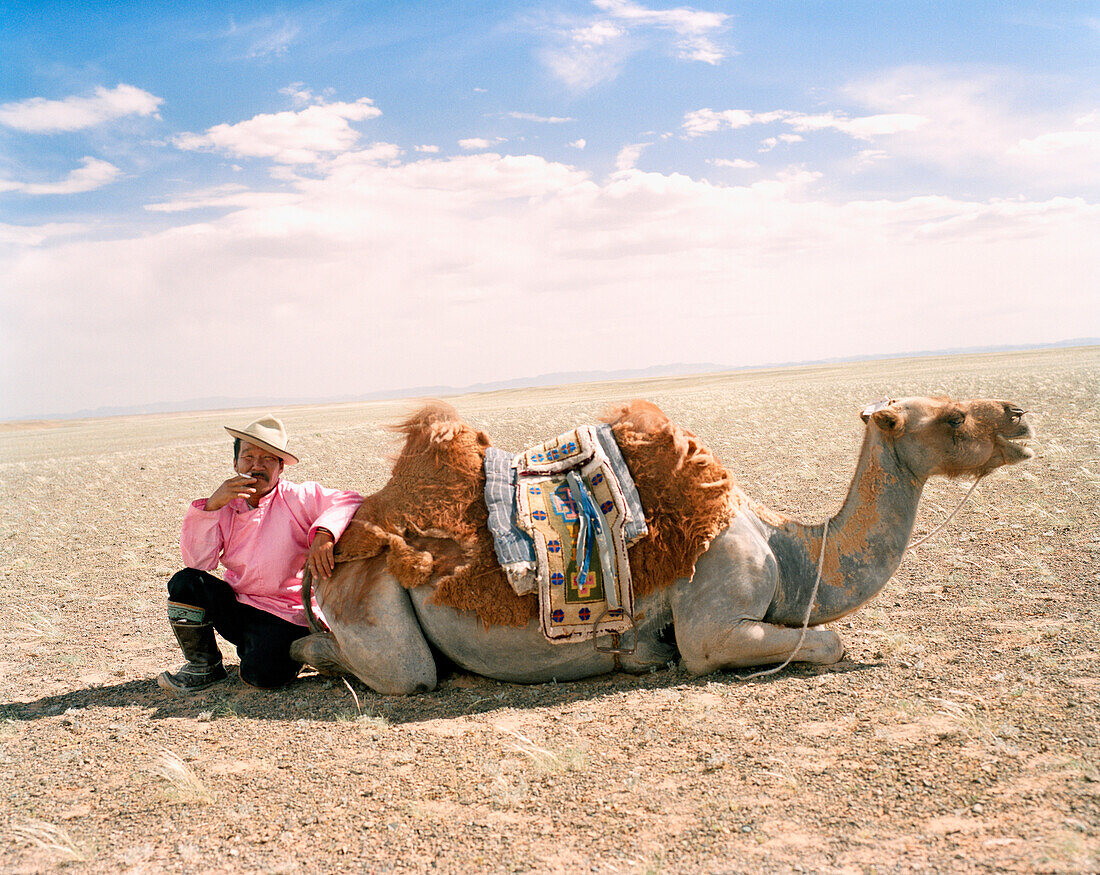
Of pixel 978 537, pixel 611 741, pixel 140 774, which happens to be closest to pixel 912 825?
pixel 611 741

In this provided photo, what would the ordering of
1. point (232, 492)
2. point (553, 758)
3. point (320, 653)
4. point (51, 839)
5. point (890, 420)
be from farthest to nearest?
point (320, 653), point (232, 492), point (890, 420), point (553, 758), point (51, 839)

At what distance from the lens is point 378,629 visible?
454cm

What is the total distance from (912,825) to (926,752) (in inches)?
23.4

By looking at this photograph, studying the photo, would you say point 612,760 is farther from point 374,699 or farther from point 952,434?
point 952,434

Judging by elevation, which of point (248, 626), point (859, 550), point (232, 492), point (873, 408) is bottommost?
point (248, 626)

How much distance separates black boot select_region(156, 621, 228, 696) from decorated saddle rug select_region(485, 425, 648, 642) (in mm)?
2022

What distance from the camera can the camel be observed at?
4.46 m

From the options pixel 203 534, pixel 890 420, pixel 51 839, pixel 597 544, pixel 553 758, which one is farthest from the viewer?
pixel 203 534

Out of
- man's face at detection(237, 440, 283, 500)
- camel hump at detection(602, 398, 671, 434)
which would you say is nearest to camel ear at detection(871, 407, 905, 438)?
camel hump at detection(602, 398, 671, 434)

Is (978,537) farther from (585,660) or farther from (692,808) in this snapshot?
(692,808)

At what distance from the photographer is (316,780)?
12.0 feet

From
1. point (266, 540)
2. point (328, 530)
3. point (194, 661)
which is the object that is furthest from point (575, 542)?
point (194, 661)

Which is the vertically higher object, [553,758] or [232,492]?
[232,492]

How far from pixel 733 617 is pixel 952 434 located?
1.61m
